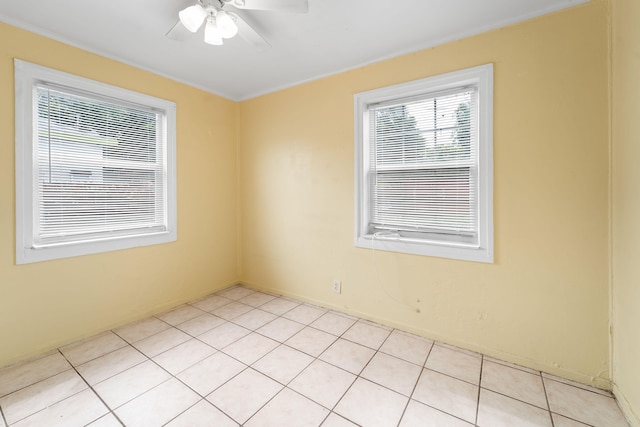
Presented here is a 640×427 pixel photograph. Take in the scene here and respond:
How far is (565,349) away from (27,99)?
4.18m

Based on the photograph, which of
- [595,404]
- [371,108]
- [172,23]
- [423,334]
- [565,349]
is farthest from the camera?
[371,108]

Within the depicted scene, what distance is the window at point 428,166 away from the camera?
203cm

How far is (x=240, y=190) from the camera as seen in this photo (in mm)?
3539

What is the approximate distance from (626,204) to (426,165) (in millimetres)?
1186

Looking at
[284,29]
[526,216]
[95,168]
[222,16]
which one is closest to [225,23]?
[222,16]

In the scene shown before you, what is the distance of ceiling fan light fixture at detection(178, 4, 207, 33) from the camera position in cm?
147

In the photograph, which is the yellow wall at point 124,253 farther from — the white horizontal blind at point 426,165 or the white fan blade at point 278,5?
the white horizontal blind at point 426,165

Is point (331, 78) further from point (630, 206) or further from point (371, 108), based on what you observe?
point (630, 206)

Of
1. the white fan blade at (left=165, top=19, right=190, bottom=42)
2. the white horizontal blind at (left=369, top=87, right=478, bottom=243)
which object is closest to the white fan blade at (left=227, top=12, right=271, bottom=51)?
the white fan blade at (left=165, top=19, right=190, bottom=42)

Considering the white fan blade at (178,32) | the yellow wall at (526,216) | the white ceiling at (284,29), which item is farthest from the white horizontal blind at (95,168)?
the yellow wall at (526,216)

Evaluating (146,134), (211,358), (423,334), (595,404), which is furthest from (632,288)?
(146,134)

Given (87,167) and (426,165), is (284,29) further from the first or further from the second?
(87,167)

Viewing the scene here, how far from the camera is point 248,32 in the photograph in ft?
5.74

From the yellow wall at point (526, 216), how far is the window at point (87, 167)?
181cm
